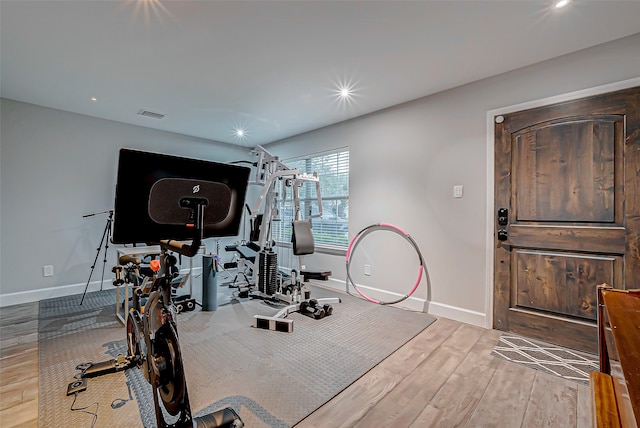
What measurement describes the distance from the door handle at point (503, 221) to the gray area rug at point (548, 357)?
916mm

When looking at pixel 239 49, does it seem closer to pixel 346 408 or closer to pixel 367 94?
pixel 367 94

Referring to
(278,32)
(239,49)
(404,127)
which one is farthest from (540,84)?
(239,49)

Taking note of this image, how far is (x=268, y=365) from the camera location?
2037 millimetres

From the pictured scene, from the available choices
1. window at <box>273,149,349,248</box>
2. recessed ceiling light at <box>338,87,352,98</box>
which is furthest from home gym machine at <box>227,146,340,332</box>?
recessed ceiling light at <box>338,87,352,98</box>

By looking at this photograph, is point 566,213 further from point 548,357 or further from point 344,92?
point 344,92

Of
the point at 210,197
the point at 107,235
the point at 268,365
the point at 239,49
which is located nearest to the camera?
the point at 210,197

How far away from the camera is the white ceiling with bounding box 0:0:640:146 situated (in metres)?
1.84

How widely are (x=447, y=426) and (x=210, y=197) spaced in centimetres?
168

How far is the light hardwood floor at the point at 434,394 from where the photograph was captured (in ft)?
4.99

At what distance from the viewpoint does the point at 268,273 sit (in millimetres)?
3492

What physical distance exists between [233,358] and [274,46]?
8.13 ft

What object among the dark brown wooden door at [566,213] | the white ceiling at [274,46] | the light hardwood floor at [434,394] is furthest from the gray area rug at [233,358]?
the white ceiling at [274,46]

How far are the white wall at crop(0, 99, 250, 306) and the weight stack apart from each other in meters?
2.34

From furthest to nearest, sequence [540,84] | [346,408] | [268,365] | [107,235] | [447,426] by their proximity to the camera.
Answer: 1. [107,235]
2. [540,84]
3. [268,365]
4. [346,408]
5. [447,426]
